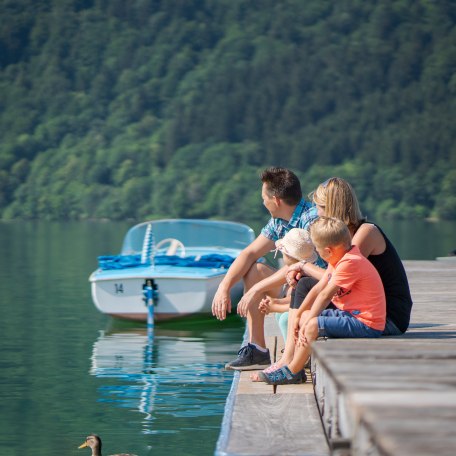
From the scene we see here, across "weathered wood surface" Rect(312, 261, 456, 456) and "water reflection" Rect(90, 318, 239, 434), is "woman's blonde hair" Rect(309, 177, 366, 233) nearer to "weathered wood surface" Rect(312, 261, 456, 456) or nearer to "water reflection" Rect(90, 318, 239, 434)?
"weathered wood surface" Rect(312, 261, 456, 456)

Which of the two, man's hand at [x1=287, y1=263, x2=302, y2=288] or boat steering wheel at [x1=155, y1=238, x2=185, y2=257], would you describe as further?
boat steering wheel at [x1=155, y1=238, x2=185, y2=257]

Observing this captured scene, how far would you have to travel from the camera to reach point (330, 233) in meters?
5.36

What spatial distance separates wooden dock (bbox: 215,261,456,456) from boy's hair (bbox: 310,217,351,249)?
0.52 meters

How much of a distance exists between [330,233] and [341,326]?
411 millimetres

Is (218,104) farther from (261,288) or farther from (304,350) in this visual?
(304,350)

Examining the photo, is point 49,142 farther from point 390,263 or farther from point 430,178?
point 390,263

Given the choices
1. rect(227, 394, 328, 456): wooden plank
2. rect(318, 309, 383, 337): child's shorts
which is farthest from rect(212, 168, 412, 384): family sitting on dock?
rect(227, 394, 328, 456): wooden plank

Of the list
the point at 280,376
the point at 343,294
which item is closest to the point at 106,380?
the point at 280,376

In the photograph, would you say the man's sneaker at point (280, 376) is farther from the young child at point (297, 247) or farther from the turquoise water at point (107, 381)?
the turquoise water at point (107, 381)

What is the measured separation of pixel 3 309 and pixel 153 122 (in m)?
94.5

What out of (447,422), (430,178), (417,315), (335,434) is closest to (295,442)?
(335,434)

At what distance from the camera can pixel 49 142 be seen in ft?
362

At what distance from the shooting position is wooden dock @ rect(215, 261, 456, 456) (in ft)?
9.72

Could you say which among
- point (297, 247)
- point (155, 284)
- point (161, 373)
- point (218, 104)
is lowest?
point (218, 104)
